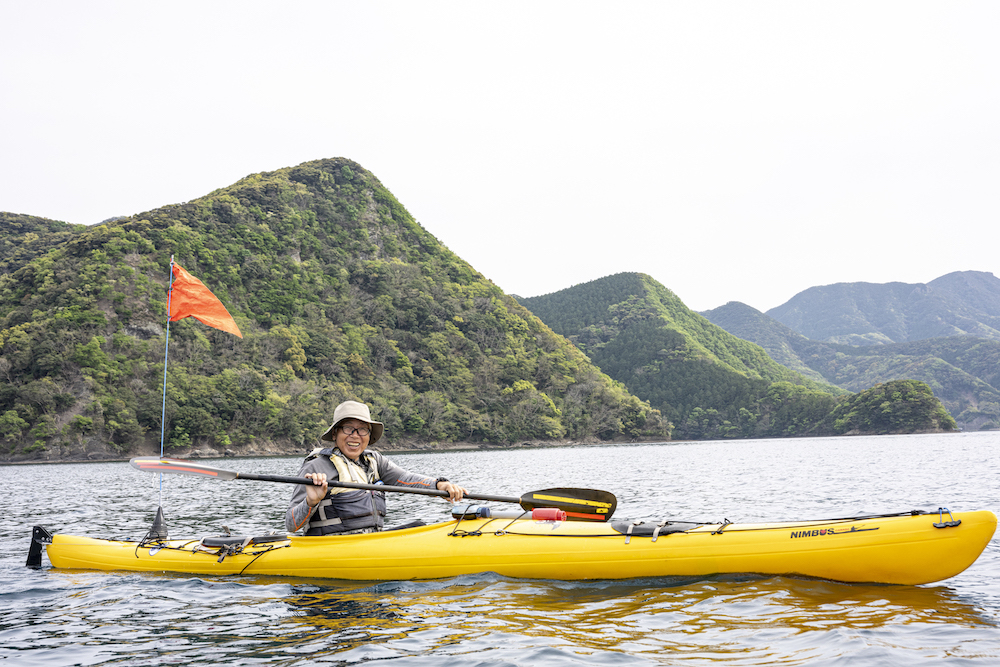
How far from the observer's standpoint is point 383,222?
106 m

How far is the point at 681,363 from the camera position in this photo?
365ft

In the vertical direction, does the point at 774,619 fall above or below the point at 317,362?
below

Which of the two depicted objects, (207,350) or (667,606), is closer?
(667,606)

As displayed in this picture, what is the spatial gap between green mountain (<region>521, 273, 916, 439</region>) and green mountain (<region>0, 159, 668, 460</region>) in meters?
19.4

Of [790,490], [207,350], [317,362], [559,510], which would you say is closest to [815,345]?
[317,362]

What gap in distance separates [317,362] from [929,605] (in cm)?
7031

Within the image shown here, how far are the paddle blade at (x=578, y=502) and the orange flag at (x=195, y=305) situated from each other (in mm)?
4966

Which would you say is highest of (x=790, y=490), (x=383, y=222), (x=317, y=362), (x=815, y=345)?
(x=383, y=222)

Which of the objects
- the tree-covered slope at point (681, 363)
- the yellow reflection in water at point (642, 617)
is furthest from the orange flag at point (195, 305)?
the tree-covered slope at point (681, 363)

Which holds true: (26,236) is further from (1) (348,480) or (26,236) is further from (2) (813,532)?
(2) (813,532)

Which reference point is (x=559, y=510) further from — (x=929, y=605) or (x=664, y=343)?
(x=664, y=343)

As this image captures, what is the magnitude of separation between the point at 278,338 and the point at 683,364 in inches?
2614

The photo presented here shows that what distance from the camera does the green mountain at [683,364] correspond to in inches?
3935

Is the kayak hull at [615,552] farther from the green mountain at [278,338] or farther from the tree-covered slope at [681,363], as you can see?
the tree-covered slope at [681,363]
